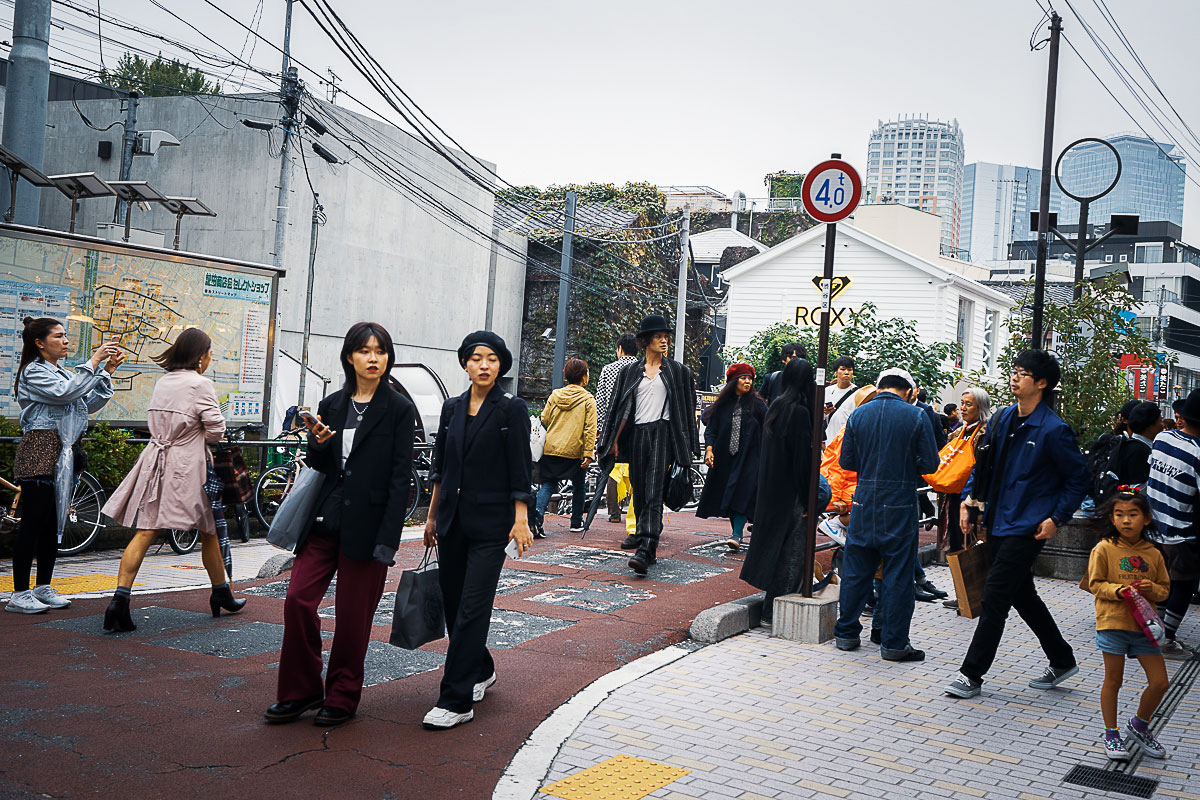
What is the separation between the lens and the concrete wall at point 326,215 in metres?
23.2

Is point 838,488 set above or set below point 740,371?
below

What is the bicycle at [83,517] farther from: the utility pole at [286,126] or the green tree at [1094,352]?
the utility pole at [286,126]

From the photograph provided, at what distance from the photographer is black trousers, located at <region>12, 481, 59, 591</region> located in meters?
6.83

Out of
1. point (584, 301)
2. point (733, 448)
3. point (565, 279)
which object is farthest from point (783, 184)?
point (733, 448)

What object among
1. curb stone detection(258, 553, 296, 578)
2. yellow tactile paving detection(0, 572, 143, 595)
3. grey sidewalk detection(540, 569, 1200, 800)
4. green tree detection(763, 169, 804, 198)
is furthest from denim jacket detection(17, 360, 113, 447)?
green tree detection(763, 169, 804, 198)

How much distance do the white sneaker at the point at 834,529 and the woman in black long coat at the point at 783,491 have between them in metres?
0.44

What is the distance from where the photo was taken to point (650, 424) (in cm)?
919

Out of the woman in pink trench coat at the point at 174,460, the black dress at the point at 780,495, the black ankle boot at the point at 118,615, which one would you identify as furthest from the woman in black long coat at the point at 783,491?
the black ankle boot at the point at 118,615

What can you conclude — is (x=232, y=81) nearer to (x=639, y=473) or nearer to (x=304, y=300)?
(x=304, y=300)

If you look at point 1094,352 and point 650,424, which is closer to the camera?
Result: point 650,424

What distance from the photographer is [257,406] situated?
12.1 meters

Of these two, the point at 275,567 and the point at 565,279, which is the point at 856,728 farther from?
the point at 565,279

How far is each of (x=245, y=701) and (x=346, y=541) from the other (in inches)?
40.3

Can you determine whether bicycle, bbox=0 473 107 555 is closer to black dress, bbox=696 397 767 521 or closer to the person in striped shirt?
black dress, bbox=696 397 767 521
